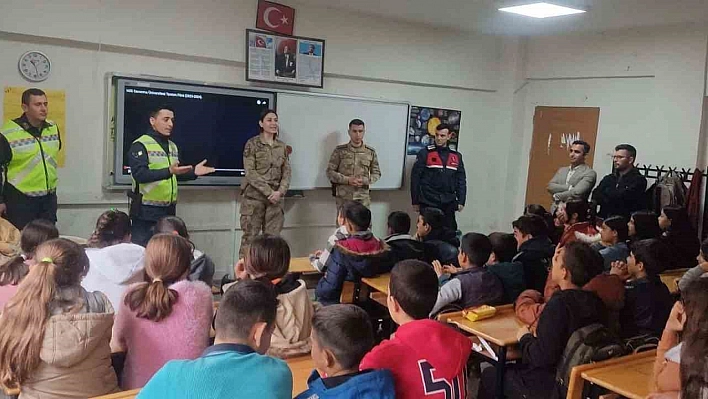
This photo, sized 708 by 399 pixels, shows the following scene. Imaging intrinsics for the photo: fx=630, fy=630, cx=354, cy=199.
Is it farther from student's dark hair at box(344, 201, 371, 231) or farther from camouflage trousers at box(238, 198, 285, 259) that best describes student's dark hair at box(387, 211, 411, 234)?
camouflage trousers at box(238, 198, 285, 259)

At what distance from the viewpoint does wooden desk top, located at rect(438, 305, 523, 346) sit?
110 inches

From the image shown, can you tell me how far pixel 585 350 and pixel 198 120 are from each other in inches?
162

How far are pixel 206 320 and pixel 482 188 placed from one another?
6024 millimetres

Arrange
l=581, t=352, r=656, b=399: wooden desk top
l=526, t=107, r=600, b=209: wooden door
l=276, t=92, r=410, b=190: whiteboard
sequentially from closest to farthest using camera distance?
l=581, t=352, r=656, b=399: wooden desk top
l=276, t=92, r=410, b=190: whiteboard
l=526, t=107, r=600, b=209: wooden door

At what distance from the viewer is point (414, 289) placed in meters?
2.01

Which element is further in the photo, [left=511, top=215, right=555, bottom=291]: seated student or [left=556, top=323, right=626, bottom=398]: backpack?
[left=511, top=215, right=555, bottom=291]: seated student

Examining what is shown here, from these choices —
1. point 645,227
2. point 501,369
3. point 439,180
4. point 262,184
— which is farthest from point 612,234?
point 262,184

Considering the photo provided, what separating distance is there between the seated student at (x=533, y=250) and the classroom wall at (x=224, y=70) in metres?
2.97

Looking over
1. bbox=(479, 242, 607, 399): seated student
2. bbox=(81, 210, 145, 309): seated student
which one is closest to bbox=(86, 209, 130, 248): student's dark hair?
bbox=(81, 210, 145, 309): seated student

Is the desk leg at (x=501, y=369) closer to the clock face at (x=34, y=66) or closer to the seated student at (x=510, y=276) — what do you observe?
the seated student at (x=510, y=276)

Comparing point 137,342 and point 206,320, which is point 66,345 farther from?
point 206,320

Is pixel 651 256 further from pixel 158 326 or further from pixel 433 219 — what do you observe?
pixel 158 326

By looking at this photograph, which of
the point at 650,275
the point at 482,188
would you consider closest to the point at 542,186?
the point at 482,188

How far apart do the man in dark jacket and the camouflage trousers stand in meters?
3.06
